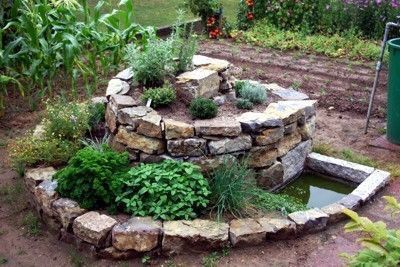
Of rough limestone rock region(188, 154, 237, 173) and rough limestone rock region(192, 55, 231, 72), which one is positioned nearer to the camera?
rough limestone rock region(188, 154, 237, 173)

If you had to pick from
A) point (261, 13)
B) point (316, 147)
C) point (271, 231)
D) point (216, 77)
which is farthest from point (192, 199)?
point (261, 13)

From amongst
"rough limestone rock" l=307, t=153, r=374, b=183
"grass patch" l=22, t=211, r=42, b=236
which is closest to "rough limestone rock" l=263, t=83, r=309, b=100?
"rough limestone rock" l=307, t=153, r=374, b=183

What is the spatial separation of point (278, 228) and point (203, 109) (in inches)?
44.2

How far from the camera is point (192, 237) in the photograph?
3721 millimetres

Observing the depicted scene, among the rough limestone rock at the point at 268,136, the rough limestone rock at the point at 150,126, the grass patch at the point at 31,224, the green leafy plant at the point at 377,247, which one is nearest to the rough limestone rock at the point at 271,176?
the rough limestone rock at the point at 268,136

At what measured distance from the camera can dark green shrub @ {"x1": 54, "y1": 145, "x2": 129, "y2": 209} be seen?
12.9ft

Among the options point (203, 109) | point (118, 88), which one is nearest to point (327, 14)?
point (118, 88)

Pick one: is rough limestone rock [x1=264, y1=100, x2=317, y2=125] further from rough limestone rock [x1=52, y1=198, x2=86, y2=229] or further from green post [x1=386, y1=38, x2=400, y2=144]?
Answer: rough limestone rock [x1=52, y1=198, x2=86, y2=229]

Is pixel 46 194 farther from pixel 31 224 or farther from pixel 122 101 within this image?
pixel 122 101

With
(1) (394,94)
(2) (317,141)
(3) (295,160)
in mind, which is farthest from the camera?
(2) (317,141)

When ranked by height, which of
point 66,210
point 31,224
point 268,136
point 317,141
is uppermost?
point 268,136

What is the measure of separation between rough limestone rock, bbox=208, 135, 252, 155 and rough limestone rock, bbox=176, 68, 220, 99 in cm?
59

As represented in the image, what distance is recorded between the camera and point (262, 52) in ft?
28.2

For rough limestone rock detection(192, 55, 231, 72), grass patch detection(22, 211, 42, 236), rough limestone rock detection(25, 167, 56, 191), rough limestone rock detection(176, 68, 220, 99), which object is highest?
rough limestone rock detection(192, 55, 231, 72)
